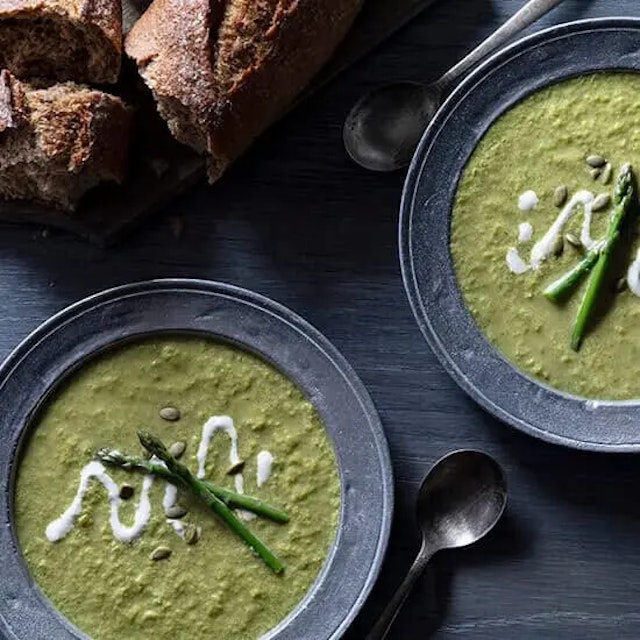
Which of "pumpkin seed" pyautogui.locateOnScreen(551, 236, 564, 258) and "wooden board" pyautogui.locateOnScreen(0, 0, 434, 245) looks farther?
→ "wooden board" pyautogui.locateOnScreen(0, 0, 434, 245)

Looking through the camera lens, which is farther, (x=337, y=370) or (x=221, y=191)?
(x=221, y=191)

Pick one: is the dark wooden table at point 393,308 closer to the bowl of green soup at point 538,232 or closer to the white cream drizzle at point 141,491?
the bowl of green soup at point 538,232

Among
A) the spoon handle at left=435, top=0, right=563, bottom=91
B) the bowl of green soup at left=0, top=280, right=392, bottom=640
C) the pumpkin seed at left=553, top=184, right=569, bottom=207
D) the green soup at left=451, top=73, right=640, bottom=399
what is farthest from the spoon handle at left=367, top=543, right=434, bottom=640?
the spoon handle at left=435, top=0, right=563, bottom=91

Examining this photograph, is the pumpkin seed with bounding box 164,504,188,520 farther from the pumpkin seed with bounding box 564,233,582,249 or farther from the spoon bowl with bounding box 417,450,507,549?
the pumpkin seed with bounding box 564,233,582,249

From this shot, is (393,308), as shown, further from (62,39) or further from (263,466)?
(62,39)

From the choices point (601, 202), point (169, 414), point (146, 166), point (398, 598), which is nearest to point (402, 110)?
point (601, 202)

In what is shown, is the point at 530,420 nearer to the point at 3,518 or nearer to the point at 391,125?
the point at 391,125

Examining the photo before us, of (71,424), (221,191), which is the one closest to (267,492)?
(71,424)
